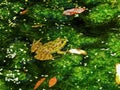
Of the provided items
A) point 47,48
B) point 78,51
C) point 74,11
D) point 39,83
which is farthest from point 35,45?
point 74,11

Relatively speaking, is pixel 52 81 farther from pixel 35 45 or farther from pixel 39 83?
pixel 35 45

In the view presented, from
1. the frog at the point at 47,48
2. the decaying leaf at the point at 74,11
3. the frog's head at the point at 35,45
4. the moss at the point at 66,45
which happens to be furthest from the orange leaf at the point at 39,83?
the decaying leaf at the point at 74,11

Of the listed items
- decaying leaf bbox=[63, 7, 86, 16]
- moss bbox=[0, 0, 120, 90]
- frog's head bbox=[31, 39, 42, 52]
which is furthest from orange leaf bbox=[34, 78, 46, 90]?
decaying leaf bbox=[63, 7, 86, 16]

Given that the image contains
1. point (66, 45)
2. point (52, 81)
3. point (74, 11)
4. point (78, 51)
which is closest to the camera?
point (52, 81)

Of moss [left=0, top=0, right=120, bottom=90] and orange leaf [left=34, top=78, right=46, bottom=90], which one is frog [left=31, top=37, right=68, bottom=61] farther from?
orange leaf [left=34, top=78, right=46, bottom=90]

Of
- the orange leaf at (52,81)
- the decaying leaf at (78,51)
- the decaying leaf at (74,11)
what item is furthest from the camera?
the decaying leaf at (74,11)

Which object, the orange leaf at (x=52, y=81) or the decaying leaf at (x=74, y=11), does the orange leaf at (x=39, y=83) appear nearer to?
the orange leaf at (x=52, y=81)

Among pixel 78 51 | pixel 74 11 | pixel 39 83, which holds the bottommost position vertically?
pixel 39 83

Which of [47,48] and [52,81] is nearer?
[52,81]

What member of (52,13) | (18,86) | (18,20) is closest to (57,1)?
(52,13)
